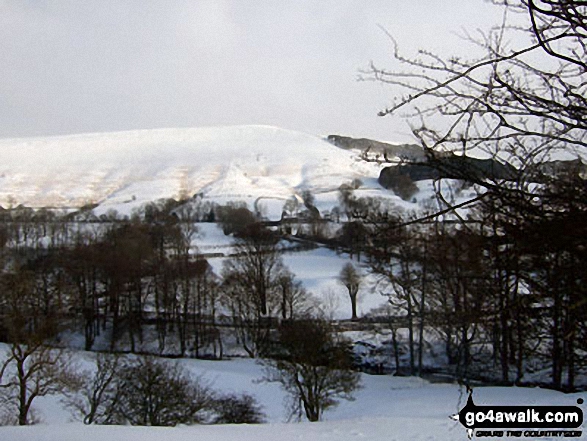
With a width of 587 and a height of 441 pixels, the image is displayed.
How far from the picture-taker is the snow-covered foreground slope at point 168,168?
8531 centimetres

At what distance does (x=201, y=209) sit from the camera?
199 ft

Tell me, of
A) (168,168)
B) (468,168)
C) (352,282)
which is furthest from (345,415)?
(168,168)

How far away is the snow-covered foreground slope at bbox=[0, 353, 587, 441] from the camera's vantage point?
19.6 feet

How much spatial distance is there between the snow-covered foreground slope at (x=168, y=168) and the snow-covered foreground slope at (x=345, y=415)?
5417cm

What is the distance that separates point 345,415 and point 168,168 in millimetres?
97669

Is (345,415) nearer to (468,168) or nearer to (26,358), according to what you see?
(26,358)

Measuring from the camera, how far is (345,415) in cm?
1270

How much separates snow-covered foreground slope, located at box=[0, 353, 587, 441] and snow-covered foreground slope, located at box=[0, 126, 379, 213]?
54165 millimetres

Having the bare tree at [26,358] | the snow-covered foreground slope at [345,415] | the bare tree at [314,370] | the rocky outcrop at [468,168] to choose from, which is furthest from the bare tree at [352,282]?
the rocky outcrop at [468,168]

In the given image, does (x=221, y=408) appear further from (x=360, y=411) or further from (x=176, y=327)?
(x=176, y=327)

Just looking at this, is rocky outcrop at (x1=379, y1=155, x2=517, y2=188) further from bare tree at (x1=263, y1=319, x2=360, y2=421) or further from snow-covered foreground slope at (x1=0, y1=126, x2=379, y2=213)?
snow-covered foreground slope at (x1=0, y1=126, x2=379, y2=213)

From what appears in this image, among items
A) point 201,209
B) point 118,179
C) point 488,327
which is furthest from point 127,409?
point 118,179

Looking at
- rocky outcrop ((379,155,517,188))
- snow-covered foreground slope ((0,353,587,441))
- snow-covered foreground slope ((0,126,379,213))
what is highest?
snow-covered foreground slope ((0,126,379,213))

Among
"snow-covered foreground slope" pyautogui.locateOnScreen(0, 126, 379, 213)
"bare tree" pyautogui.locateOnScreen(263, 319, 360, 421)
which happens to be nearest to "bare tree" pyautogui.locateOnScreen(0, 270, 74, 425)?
"bare tree" pyautogui.locateOnScreen(263, 319, 360, 421)
